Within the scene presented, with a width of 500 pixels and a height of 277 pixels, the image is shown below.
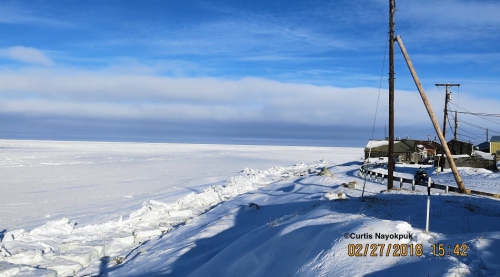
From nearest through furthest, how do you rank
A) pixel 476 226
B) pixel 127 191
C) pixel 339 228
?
1. pixel 339 228
2. pixel 476 226
3. pixel 127 191

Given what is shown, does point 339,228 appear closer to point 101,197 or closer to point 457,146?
point 101,197

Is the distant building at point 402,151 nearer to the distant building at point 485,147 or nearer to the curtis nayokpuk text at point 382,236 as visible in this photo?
the distant building at point 485,147

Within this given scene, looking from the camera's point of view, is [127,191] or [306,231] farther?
[127,191]

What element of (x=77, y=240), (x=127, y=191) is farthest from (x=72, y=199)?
(x=77, y=240)

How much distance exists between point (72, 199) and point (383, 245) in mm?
18513

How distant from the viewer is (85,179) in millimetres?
28219
